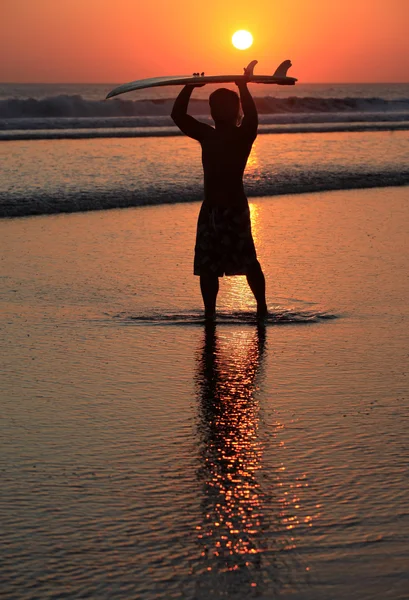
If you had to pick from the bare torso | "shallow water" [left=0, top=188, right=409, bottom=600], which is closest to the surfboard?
the bare torso

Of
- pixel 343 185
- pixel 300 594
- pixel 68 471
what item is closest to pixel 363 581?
pixel 300 594

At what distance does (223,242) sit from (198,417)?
7.66 feet

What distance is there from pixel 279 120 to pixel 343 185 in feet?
110

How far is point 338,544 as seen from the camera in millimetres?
3320

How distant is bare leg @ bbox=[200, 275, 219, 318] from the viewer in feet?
22.6

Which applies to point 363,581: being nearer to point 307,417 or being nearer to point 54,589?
point 54,589

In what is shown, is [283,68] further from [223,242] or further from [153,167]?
[153,167]

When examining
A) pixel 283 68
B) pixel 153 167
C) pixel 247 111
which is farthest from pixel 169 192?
pixel 247 111

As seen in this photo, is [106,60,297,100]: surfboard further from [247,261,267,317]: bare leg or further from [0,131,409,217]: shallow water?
[0,131,409,217]: shallow water

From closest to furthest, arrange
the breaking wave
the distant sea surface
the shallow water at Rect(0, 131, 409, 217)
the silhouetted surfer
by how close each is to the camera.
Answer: the silhouetted surfer → the breaking wave → the shallow water at Rect(0, 131, 409, 217) → the distant sea surface

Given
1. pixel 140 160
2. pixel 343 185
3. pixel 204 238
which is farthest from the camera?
pixel 140 160

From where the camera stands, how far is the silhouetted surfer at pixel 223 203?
6875 millimetres

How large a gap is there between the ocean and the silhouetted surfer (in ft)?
1.17

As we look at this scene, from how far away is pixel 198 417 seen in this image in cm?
475
